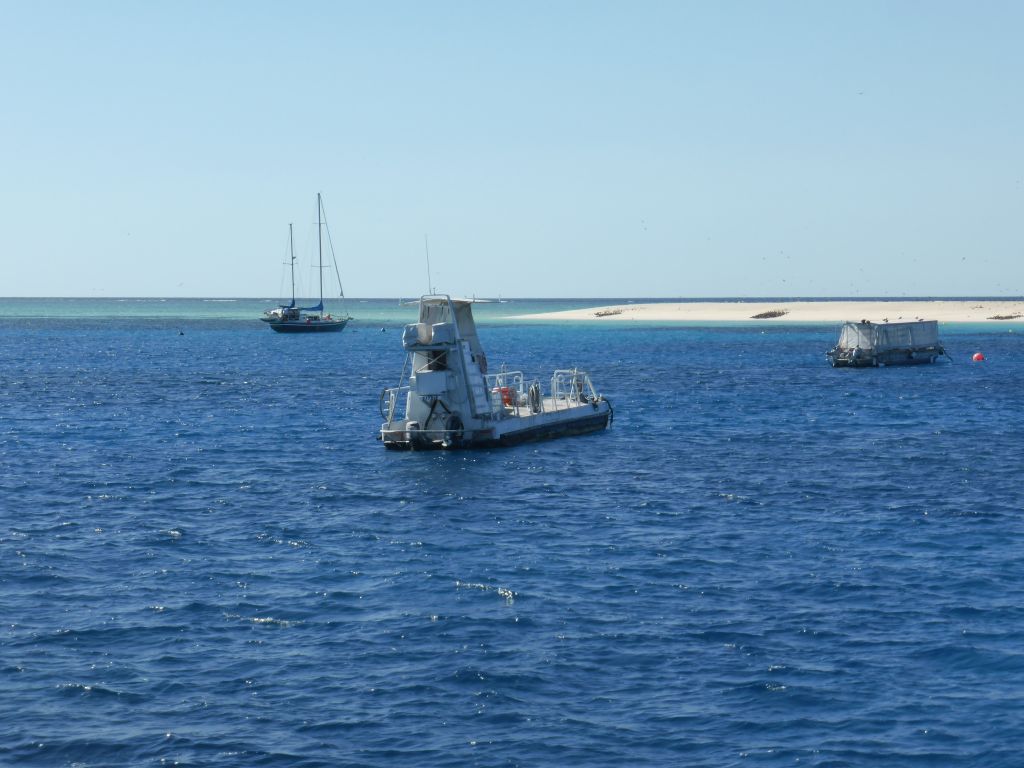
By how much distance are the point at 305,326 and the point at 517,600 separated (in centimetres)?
16162

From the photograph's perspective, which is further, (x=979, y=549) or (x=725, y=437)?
(x=725, y=437)

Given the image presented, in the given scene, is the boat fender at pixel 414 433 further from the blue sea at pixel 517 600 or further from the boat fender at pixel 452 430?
the blue sea at pixel 517 600

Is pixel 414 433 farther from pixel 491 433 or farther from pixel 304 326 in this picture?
pixel 304 326

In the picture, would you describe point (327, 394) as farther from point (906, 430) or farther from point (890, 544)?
point (890, 544)

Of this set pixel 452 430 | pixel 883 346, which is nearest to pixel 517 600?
pixel 452 430

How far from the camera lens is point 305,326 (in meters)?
184

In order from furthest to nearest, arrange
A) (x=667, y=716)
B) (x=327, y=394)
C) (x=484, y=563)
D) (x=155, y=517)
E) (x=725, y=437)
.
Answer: (x=327, y=394)
(x=725, y=437)
(x=155, y=517)
(x=484, y=563)
(x=667, y=716)

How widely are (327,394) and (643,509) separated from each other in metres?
49.2

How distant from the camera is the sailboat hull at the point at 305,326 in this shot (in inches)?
7200

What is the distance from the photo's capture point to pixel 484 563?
98.0 feet

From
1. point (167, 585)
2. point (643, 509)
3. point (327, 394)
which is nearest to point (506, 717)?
point (167, 585)

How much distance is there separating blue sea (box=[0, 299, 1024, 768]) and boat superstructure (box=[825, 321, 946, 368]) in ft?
163

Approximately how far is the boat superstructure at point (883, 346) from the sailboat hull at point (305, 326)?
9513 centimetres

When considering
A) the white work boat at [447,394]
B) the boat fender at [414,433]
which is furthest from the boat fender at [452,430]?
the boat fender at [414,433]
